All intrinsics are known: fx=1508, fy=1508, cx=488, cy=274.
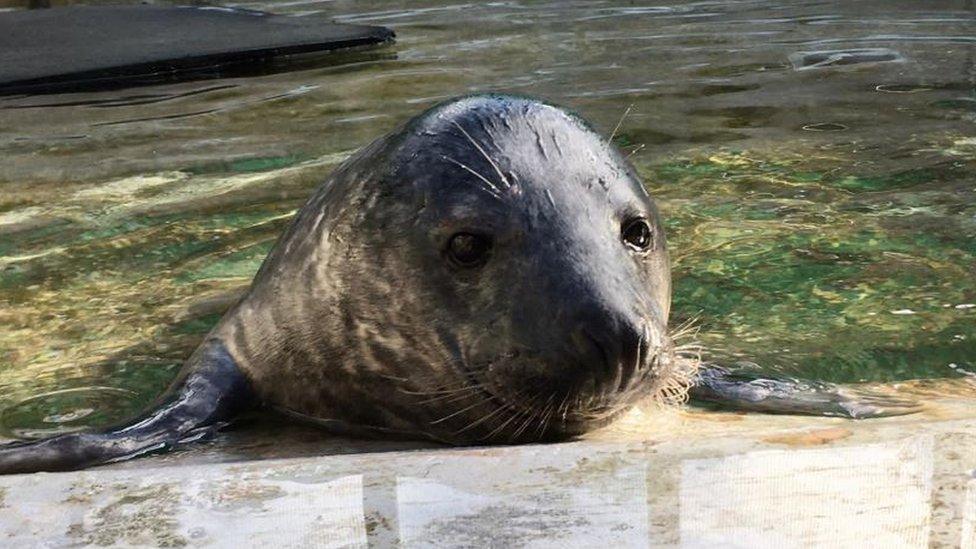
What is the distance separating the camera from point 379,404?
10.9ft

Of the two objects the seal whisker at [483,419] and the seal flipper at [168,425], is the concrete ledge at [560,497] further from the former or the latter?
the seal flipper at [168,425]

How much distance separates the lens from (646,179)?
222 inches

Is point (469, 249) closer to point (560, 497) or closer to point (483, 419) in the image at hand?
point (483, 419)

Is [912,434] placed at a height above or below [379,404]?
above

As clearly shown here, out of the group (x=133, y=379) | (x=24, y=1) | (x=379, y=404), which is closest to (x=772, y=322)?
(x=379, y=404)

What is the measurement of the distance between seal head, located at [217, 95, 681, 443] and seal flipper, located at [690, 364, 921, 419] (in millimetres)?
305

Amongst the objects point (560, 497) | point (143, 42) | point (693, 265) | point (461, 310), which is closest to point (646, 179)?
point (693, 265)

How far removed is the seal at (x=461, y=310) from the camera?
288 cm

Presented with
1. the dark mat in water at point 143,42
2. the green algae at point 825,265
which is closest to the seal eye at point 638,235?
the green algae at point 825,265

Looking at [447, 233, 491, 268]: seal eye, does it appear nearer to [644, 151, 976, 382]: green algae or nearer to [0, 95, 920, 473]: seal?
[0, 95, 920, 473]: seal

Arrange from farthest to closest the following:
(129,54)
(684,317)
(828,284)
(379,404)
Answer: (129,54), (828,284), (684,317), (379,404)

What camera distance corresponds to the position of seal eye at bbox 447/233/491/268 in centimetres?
312

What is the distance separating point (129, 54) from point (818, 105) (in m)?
4.23

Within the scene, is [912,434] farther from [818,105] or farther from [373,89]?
[373,89]
